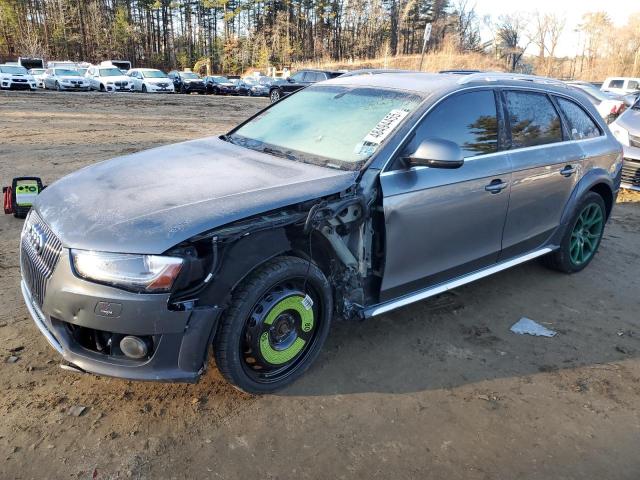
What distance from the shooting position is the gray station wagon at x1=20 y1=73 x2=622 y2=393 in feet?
8.11

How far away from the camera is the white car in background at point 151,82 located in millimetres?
30703

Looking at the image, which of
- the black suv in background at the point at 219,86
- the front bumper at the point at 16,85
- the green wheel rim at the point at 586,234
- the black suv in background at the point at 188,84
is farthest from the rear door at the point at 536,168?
the black suv in background at the point at 219,86

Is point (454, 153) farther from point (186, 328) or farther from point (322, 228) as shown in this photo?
point (186, 328)

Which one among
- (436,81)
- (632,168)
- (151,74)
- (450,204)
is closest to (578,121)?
(436,81)

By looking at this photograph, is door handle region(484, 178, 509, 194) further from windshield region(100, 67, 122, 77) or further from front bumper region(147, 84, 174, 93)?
windshield region(100, 67, 122, 77)

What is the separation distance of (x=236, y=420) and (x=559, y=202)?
10.9ft

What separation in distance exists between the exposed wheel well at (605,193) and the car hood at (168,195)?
3.08 m

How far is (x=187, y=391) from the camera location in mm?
2982

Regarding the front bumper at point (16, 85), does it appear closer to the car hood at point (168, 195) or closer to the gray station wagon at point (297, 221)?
the gray station wagon at point (297, 221)

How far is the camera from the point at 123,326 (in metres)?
2.44

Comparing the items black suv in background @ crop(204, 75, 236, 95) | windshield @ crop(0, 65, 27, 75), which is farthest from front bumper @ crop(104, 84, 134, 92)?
black suv in background @ crop(204, 75, 236, 95)

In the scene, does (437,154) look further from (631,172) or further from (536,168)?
(631,172)

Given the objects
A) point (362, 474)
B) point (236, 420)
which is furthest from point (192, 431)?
point (362, 474)

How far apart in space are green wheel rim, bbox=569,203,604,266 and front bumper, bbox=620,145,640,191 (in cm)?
351
